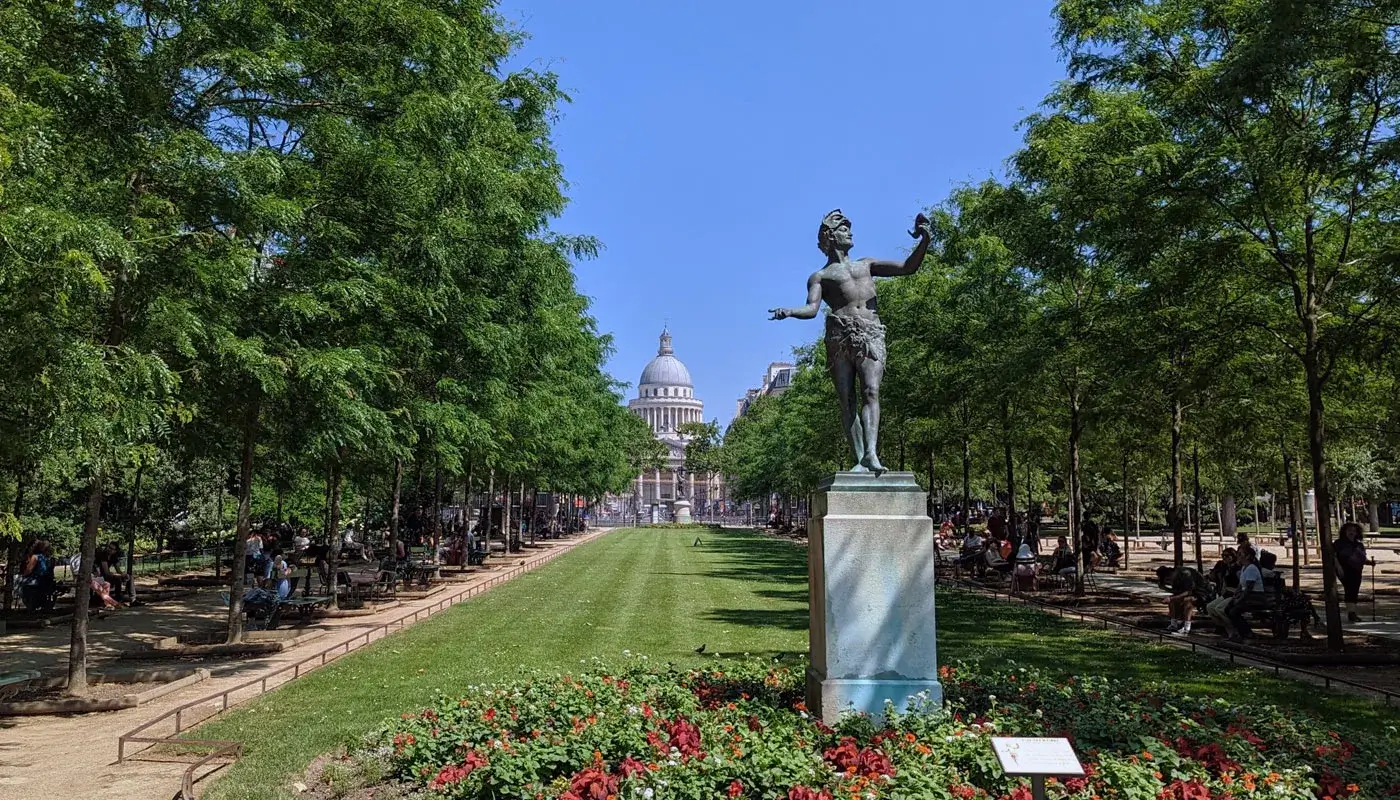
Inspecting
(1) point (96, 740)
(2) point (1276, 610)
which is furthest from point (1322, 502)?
(1) point (96, 740)

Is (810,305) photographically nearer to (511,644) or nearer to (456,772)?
(456,772)

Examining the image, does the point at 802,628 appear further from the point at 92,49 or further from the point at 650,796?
the point at 92,49

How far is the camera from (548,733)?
317 inches

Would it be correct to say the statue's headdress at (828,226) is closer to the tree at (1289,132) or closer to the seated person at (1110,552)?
the tree at (1289,132)

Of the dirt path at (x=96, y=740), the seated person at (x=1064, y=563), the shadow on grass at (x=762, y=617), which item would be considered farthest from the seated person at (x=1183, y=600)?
the dirt path at (x=96, y=740)

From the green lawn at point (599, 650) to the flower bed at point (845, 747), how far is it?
155cm

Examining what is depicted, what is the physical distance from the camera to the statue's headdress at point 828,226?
389 inches

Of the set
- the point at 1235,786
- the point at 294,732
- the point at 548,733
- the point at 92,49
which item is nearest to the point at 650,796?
the point at 548,733

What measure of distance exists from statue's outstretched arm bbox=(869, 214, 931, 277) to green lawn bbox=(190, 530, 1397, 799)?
237 inches

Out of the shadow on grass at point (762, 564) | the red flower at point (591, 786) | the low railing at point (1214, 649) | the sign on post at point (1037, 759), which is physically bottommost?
the shadow on grass at point (762, 564)

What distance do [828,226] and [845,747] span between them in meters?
5.02

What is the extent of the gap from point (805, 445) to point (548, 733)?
131 feet

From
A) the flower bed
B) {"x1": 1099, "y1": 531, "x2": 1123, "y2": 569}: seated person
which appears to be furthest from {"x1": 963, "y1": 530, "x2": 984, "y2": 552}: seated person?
the flower bed

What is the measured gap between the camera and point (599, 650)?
587 inches
